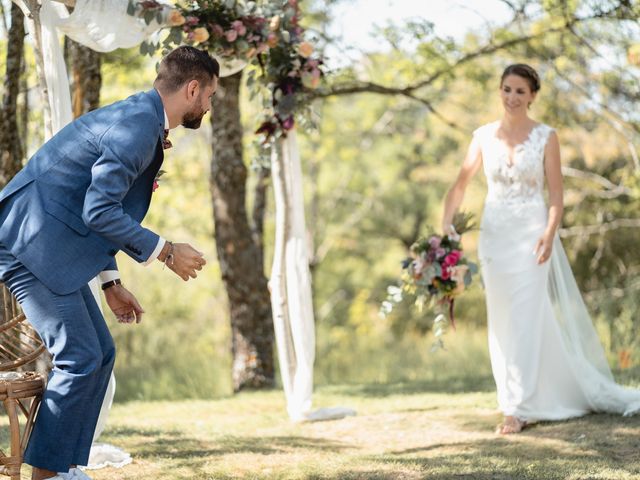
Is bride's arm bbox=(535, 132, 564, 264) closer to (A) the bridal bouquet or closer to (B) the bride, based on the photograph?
(B) the bride

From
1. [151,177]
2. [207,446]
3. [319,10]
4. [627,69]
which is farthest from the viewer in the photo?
[319,10]

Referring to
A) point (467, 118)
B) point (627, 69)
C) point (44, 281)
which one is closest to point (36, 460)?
point (44, 281)

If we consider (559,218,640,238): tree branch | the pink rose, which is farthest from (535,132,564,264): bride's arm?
(559,218,640,238): tree branch

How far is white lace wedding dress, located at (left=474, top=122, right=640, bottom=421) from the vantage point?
5.38m

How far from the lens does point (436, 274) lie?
5.48 metres

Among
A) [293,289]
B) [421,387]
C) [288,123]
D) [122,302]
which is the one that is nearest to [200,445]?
[293,289]

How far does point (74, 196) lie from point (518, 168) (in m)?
3.10

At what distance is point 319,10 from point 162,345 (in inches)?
216

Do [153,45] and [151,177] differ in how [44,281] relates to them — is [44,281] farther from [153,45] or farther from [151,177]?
[153,45]

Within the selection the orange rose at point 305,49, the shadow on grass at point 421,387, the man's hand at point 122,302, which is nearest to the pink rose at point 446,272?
the orange rose at point 305,49

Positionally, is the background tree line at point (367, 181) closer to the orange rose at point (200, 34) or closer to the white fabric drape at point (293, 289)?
the white fabric drape at point (293, 289)

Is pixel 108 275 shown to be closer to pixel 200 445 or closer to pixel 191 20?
pixel 200 445

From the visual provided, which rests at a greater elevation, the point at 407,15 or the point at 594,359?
the point at 407,15

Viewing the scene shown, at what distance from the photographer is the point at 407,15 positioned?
27.3ft
